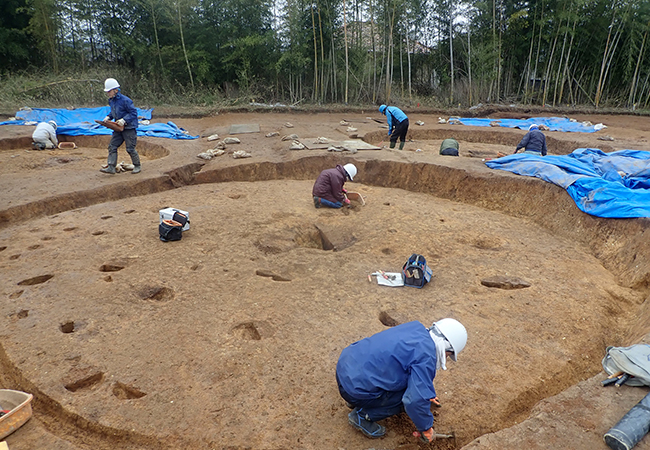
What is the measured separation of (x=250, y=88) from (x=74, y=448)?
16797 millimetres

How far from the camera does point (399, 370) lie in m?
2.65

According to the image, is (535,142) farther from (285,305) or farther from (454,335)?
(454,335)

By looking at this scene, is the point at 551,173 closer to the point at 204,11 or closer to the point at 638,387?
the point at 638,387

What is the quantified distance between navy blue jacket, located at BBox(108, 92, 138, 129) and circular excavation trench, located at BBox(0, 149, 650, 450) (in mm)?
1617

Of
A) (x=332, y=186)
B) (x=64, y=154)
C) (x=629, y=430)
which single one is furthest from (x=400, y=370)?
(x=64, y=154)

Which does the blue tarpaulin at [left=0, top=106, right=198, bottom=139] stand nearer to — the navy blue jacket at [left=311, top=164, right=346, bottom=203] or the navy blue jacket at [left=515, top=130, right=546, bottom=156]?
the navy blue jacket at [left=311, top=164, right=346, bottom=203]

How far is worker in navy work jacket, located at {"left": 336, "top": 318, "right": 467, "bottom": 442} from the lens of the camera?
2.56 meters

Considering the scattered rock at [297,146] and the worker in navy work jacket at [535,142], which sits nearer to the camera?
the worker in navy work jacket at [535,142]

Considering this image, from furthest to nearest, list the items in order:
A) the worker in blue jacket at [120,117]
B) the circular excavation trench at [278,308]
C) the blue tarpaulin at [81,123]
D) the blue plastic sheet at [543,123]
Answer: the blue plastic sheet at [543,123], the blue tarpaulin at [81,123], the worker in blue jacket at [120,117], the circular excavation trench at [278,308]

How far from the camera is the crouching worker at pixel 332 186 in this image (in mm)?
7016

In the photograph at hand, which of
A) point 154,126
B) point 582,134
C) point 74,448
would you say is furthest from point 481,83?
point 74,448

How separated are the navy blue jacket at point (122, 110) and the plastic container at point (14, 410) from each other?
599cm

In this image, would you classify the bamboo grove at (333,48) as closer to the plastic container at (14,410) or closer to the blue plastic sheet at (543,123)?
the blue plastic sheet at (543,123)

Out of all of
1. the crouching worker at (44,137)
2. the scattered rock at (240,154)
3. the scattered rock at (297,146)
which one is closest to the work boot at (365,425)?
the scattered rock at (240,154)
